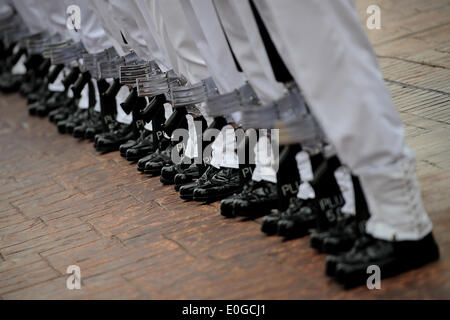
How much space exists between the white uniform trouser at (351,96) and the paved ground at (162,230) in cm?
31

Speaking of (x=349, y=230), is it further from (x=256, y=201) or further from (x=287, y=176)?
(x=256, y=201)

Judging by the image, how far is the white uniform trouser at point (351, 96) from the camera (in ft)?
9.73

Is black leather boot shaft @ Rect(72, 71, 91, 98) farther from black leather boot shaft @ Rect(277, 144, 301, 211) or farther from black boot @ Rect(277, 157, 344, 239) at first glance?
black boot @ Rect(277, 157, 344, 239)

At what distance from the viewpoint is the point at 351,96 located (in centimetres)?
297

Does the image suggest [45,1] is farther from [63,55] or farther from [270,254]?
[270,254]

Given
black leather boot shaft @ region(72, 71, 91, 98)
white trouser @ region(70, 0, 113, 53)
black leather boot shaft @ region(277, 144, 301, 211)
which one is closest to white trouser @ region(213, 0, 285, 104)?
black leather boot shaft @ region(277, 144, 301, 211)

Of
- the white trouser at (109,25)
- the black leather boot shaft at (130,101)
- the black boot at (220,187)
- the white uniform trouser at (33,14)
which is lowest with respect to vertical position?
the black boot at (220,187)

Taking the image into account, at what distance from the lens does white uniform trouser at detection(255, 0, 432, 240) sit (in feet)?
9.73

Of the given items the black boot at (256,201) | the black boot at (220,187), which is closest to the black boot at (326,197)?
the black boot at (256,201)

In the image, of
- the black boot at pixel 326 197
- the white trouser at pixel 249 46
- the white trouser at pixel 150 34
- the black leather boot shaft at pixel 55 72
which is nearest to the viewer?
the black boot at pixel 326 197

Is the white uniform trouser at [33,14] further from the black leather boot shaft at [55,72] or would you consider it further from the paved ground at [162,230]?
the paved ground at [162,230]

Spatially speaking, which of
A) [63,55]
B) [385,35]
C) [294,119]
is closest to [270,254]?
[294,119]

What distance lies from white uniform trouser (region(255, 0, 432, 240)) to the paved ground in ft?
1.03

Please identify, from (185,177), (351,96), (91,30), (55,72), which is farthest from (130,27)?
(351,96)
